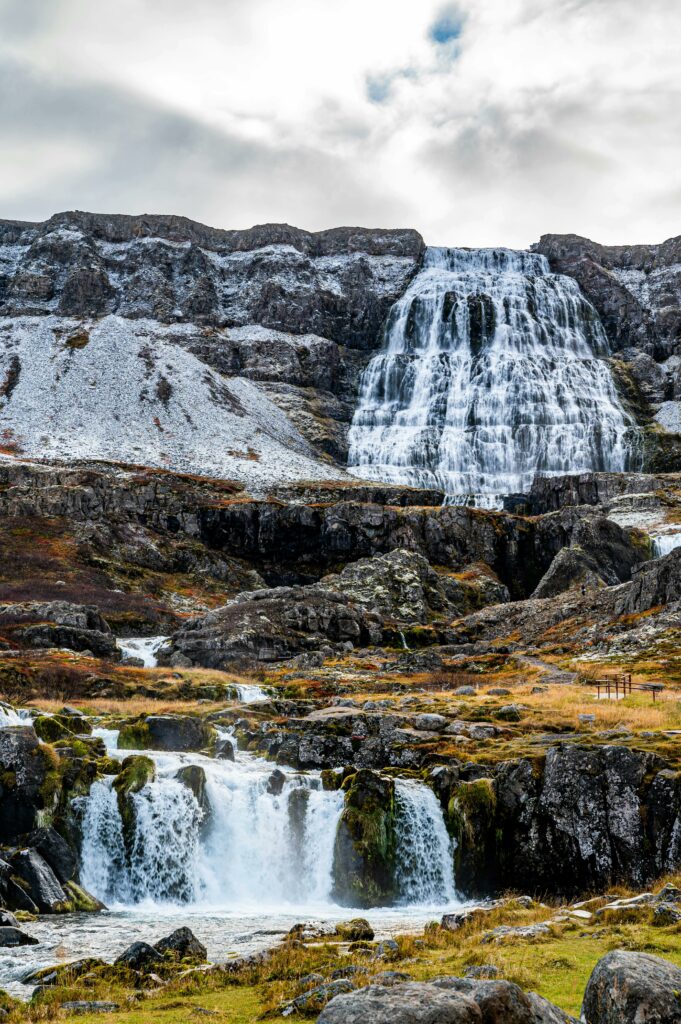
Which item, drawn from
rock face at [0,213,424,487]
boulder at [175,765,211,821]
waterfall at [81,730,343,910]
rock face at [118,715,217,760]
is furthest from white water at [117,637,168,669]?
rock face at [0,213,424,487]

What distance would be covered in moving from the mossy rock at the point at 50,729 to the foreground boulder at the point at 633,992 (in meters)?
28.7

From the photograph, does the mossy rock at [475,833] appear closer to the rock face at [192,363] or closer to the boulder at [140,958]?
the boulder at [140,958]

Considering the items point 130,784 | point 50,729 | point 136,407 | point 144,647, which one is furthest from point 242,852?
point 136,407

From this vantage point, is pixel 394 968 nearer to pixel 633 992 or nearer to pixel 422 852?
pixel 633 992

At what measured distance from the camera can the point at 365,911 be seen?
29.3 metres

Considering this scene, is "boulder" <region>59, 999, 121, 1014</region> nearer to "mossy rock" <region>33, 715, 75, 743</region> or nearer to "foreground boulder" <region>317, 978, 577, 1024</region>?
"foreground boulder" <region>317, 978, 577, 1024</region>

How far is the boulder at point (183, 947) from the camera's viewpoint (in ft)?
61.9

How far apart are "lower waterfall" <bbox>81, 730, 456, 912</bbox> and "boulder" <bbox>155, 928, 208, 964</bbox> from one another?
10.4 m

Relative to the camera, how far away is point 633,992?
10.2 m

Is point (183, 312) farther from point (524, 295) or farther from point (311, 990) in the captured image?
point (311, 990)

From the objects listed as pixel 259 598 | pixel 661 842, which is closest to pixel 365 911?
pixel 661 842

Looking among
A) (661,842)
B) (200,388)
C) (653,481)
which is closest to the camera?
(661,842)

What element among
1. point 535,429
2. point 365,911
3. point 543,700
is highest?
point 535,429

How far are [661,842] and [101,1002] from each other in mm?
19340
